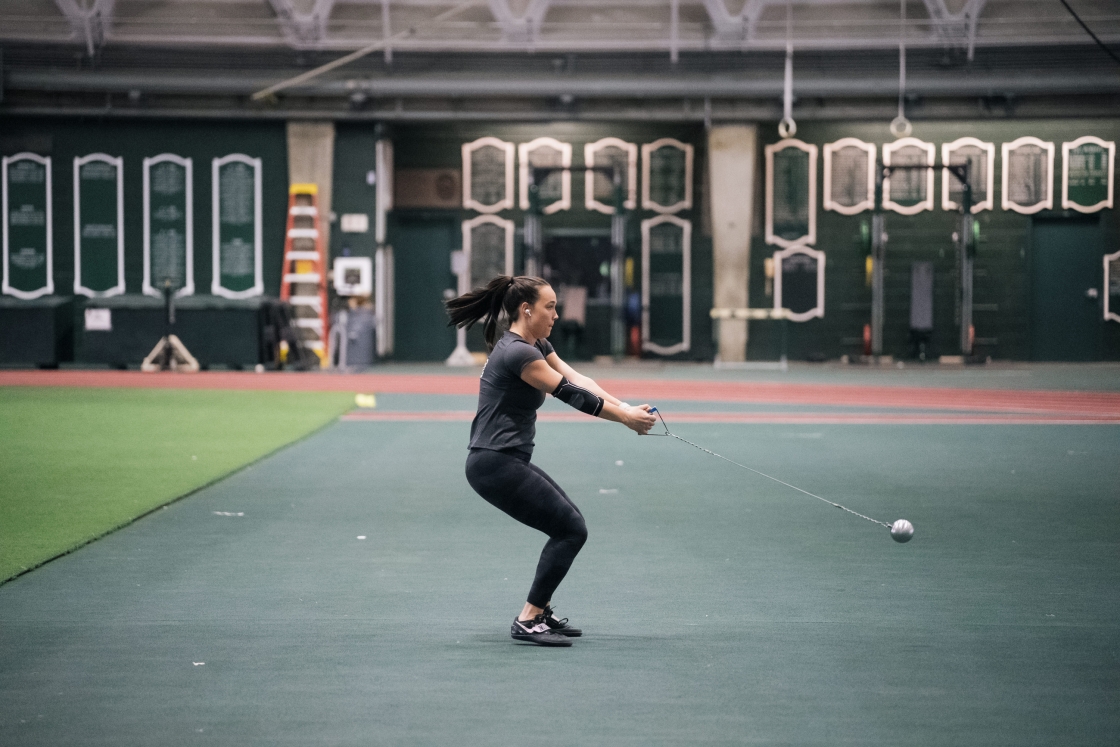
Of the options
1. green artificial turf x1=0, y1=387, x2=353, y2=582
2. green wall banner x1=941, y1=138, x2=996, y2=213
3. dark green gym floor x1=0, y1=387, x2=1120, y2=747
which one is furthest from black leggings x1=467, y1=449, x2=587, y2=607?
green wall banner x1=941, y1=138, x2=996, y2=213

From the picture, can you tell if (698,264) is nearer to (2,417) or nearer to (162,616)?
(2,417)

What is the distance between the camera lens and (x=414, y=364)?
25.7m

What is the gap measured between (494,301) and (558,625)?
4.80 ft

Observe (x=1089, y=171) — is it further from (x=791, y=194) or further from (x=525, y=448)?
(x=525, y=448)

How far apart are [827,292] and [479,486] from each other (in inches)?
814

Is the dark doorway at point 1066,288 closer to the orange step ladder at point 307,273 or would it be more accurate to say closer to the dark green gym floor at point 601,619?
the orange step ladder at point 307,273

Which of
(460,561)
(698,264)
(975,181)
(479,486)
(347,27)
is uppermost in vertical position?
(347,27)

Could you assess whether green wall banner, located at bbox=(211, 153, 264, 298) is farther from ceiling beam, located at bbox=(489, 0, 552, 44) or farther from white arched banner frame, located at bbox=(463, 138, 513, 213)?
ceiling beam, located at bbox=(489, 0, 552, 44)

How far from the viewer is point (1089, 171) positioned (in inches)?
994

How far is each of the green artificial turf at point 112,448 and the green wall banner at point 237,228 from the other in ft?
20.7

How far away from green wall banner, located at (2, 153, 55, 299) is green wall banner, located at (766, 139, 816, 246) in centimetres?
1410

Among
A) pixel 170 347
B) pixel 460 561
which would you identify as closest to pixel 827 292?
pixel 170 347

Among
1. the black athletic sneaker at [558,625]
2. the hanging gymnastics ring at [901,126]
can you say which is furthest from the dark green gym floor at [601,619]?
the hanging gymnastics ring at [901,126]

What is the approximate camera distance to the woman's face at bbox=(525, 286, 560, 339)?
5648 mm
